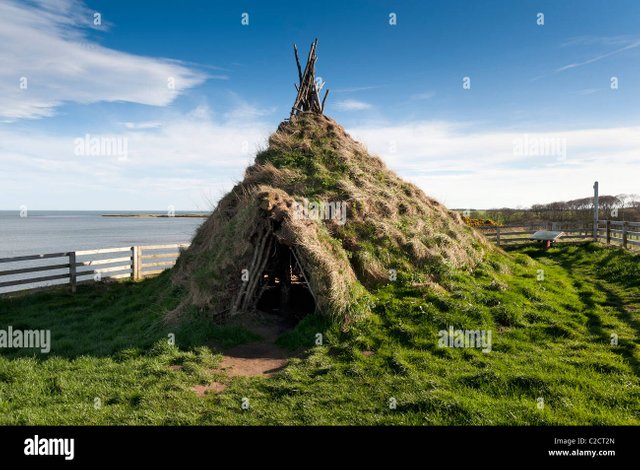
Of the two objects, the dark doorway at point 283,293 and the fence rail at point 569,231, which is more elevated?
the fence rail at point 569,231

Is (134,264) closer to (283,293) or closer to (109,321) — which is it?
(109,321)

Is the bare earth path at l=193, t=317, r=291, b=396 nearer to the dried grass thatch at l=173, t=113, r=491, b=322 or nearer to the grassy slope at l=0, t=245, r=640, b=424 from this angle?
the grassy slope at l=0, t=245, r=640, b=424

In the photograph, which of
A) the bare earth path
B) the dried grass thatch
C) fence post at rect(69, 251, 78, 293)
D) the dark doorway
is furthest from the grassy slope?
fence post at rect(69, 251, 78, 293)

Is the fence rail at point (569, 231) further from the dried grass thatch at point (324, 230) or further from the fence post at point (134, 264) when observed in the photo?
the fence post at point (134, 264)

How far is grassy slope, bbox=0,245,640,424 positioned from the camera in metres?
5.79

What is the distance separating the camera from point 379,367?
731 centimetres

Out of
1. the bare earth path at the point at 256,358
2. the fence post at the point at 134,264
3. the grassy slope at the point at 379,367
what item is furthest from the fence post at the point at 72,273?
the bare earth path at the point at 256,358

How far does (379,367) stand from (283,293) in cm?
435

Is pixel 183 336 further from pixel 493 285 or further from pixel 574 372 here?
pixel 493 285

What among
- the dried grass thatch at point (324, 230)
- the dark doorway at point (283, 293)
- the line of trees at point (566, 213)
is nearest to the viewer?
the dried grass thatch at point (324, 230)

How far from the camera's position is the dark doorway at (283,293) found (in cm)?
1075

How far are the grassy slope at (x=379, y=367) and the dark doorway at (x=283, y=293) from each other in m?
1.79

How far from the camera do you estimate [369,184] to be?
42.7 ft

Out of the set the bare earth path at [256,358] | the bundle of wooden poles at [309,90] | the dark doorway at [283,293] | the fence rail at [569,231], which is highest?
the bundle of wooden poles at [309,90]
